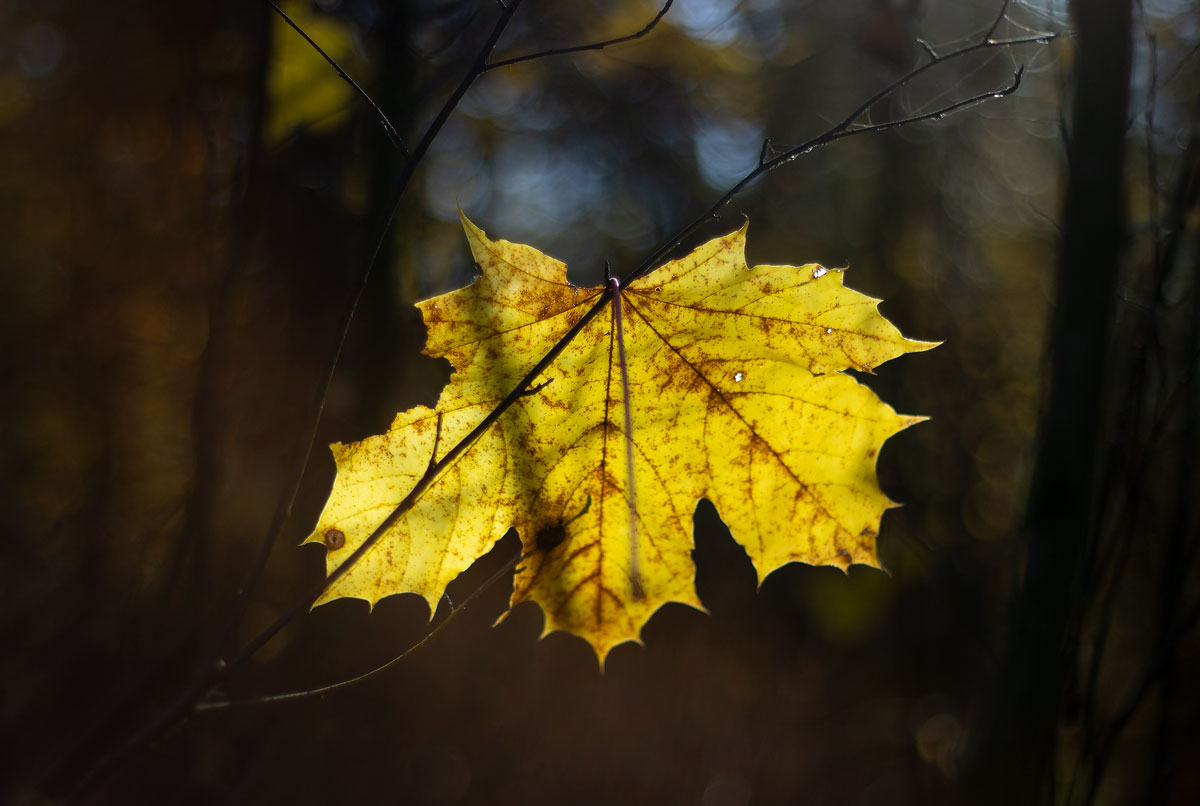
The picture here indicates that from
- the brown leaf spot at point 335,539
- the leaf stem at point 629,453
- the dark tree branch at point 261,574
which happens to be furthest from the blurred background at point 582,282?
the leaf stem at point 629,453

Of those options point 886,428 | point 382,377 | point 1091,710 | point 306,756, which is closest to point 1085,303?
point 886,428

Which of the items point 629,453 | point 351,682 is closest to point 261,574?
point 351,682

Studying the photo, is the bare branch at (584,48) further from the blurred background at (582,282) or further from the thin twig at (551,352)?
the blurred background at (582,282)

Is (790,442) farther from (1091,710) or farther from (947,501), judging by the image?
(947,501)

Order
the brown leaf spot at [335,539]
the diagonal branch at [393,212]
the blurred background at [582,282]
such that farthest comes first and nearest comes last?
1. the blurred background at [582,282]
2. the brown leaf spot at [335,539]
3. the diagonal branch at [393,212]

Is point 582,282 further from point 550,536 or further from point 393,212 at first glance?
point 393,212

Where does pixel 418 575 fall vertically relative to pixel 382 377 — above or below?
below
